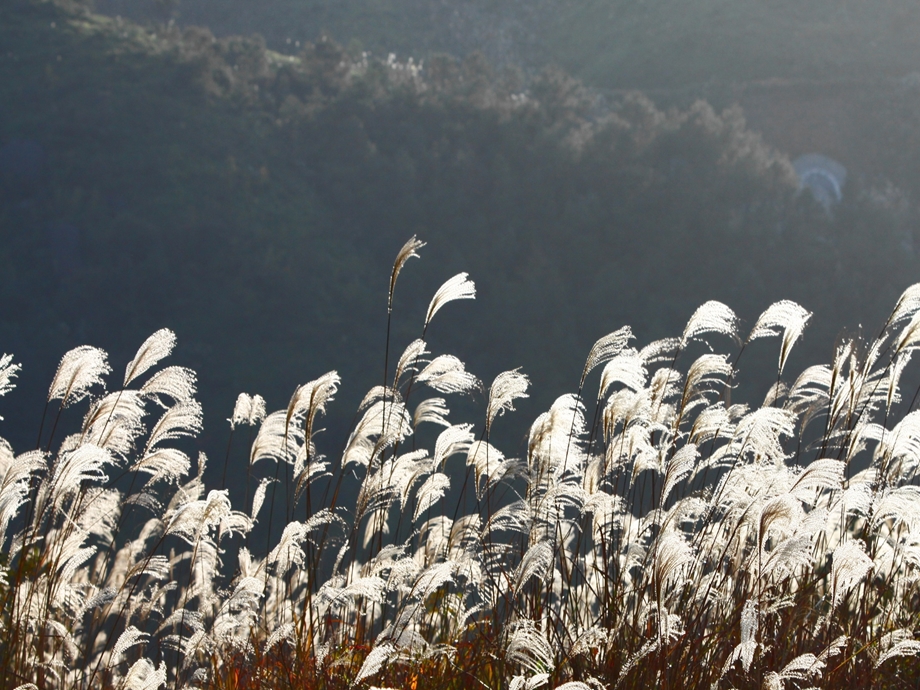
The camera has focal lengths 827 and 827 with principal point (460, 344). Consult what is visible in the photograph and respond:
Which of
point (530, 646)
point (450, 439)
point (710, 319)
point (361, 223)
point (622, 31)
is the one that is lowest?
point (530, 646)

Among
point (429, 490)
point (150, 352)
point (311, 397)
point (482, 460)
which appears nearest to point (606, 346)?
point (482, 460)

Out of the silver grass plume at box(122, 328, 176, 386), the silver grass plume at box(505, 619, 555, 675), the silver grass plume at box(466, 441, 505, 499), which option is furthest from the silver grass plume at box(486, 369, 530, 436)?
the silver grass plume at box(122, 328, 176, 386)

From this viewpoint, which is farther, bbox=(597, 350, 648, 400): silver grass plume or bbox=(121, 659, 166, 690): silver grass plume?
bbox=(597, 350, 648, 400): silver grass plume

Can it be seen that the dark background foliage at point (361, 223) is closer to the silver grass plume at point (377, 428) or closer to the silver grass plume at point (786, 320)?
the silver grass plume at point (377, 428)

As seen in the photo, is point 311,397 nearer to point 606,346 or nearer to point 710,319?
point 606,346

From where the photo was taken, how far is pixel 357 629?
3.18 m

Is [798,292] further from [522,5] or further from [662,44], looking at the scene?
[522,5]

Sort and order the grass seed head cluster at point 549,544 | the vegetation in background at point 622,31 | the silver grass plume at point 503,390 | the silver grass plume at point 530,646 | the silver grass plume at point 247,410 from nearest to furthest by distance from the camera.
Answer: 1. the silver grass plume at point 530,646
2. the grass seed head cluster at point 549,544
3. the silver grass plume at point 503,390
4. the silver grass plume at point 247,410
5. the vegetation in background at point 622,31

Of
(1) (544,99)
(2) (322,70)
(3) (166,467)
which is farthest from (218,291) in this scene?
(3) (166,467)

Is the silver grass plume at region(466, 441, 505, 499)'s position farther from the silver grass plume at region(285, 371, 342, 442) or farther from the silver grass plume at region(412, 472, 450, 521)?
the silver grass plume at region(285, 371, 342, 442)

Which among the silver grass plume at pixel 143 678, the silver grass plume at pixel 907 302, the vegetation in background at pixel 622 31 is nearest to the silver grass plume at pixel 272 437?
the silver grass plume at pixel 143 678

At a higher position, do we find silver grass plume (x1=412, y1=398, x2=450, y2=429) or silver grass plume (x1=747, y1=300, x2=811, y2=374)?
silver grass plume (x1=747, y1=300, x2=811, y2=374)

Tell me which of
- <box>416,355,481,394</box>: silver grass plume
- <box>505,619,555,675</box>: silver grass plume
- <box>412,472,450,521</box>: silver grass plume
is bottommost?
<box>505,619,555,675</box>: silver grass plume

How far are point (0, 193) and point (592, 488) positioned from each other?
3334cm
